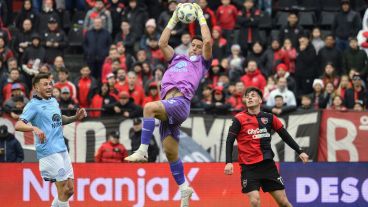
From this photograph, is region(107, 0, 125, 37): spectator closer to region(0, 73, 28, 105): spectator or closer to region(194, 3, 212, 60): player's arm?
region(0, 73, 28, 105): spectator

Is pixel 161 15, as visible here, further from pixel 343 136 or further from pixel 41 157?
pixel 41 157

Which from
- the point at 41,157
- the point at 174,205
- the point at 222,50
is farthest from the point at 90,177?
the point at 222,50

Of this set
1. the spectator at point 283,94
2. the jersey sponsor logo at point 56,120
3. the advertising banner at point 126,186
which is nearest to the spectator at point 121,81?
the spectator at point 283,94

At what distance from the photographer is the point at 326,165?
18984mm

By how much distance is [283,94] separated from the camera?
22.4m

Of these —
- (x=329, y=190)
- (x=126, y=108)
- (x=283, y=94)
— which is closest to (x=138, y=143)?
(x=126, y=108)

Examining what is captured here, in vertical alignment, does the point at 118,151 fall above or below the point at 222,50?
below

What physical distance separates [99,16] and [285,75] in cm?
531

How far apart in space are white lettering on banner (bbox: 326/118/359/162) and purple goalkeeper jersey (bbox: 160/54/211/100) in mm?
6708

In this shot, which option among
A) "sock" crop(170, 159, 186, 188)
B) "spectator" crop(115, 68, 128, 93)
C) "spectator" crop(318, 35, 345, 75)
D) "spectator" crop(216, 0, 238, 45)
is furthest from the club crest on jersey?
"spectator" crop(216, 0, 238, 45)

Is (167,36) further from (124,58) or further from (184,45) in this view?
(184,45)

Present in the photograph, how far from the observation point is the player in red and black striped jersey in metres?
15.3

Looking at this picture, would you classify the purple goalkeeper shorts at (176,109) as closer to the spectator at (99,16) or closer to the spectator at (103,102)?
the spectator at (103,102)

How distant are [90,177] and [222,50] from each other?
7230 mm
